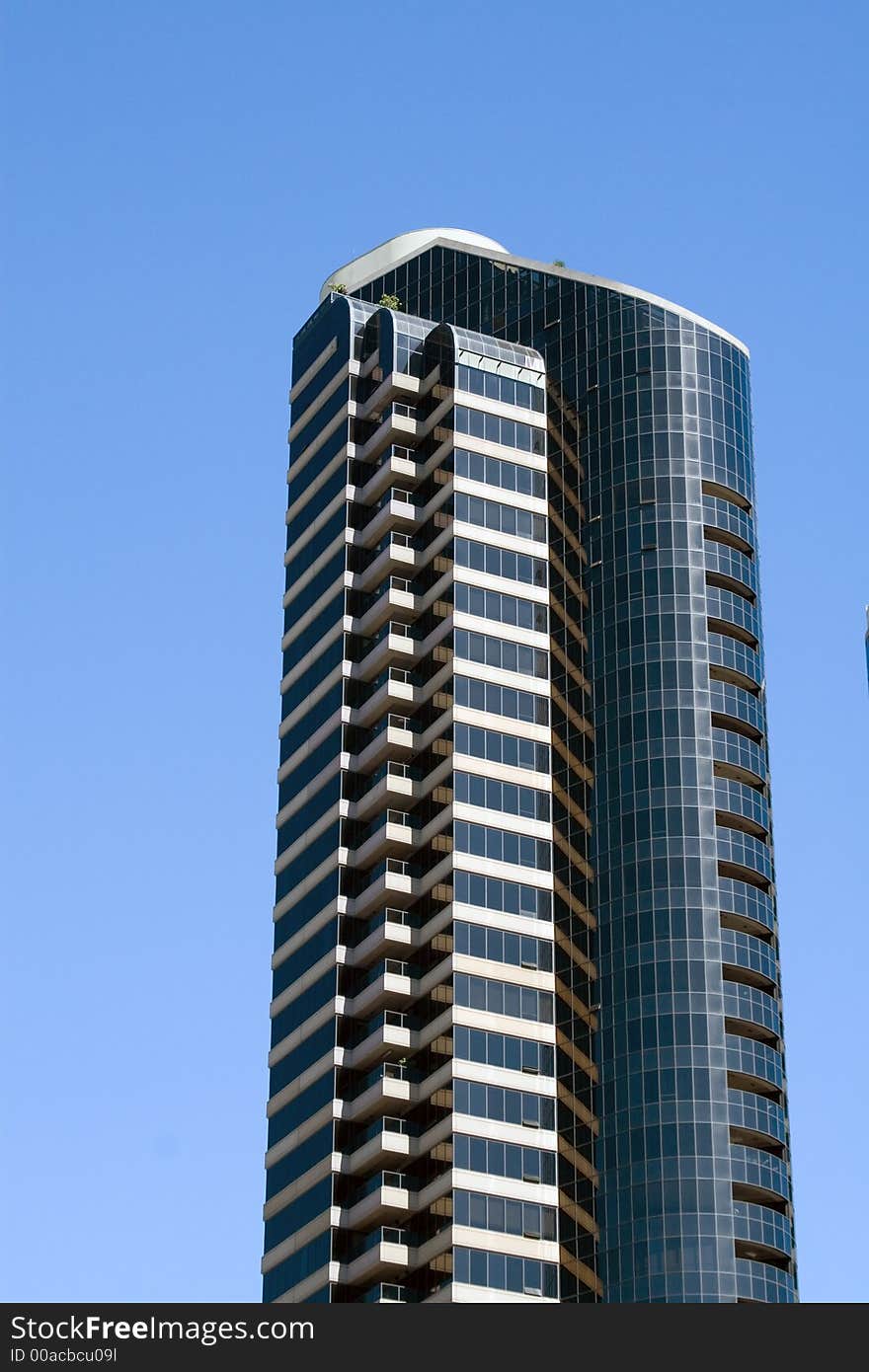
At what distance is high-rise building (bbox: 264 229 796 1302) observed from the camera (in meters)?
146

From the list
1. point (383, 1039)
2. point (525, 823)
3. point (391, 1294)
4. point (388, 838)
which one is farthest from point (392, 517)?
point (391, 1294)

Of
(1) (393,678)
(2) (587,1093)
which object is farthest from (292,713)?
(2) (587,1093)

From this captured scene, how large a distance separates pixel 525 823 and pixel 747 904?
53.4 feet

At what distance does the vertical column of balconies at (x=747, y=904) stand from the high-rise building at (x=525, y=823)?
0.88ft

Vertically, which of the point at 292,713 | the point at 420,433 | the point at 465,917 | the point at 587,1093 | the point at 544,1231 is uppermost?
the point at 420,433

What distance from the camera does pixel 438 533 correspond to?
165m

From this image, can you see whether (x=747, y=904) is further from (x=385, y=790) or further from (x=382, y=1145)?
(x=382, y=1145)

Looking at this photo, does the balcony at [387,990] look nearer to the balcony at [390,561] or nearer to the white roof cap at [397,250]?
the balcony at [390,561]

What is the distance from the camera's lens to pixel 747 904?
158 meters

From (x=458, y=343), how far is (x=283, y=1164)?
61031 mm

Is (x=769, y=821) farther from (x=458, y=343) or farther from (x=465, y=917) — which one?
(x=458, y=343)

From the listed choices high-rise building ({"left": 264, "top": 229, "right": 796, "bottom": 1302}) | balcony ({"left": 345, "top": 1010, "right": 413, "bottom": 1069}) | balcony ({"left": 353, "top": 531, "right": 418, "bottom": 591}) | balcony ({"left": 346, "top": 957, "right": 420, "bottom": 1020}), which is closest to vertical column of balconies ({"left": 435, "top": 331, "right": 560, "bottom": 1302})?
high-rise building ({"left": 264, "top": 229, "right": 796, "bottom": 1302})

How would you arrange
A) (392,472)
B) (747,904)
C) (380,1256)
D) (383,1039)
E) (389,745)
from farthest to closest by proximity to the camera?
1. (392,472)
2. (389,745)
3. (747,904)
4. (383,1039)
5. (380,1256)

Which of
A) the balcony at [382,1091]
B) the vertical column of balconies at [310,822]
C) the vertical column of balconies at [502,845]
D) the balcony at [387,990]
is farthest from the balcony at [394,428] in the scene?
the balcony at [382,1091]
